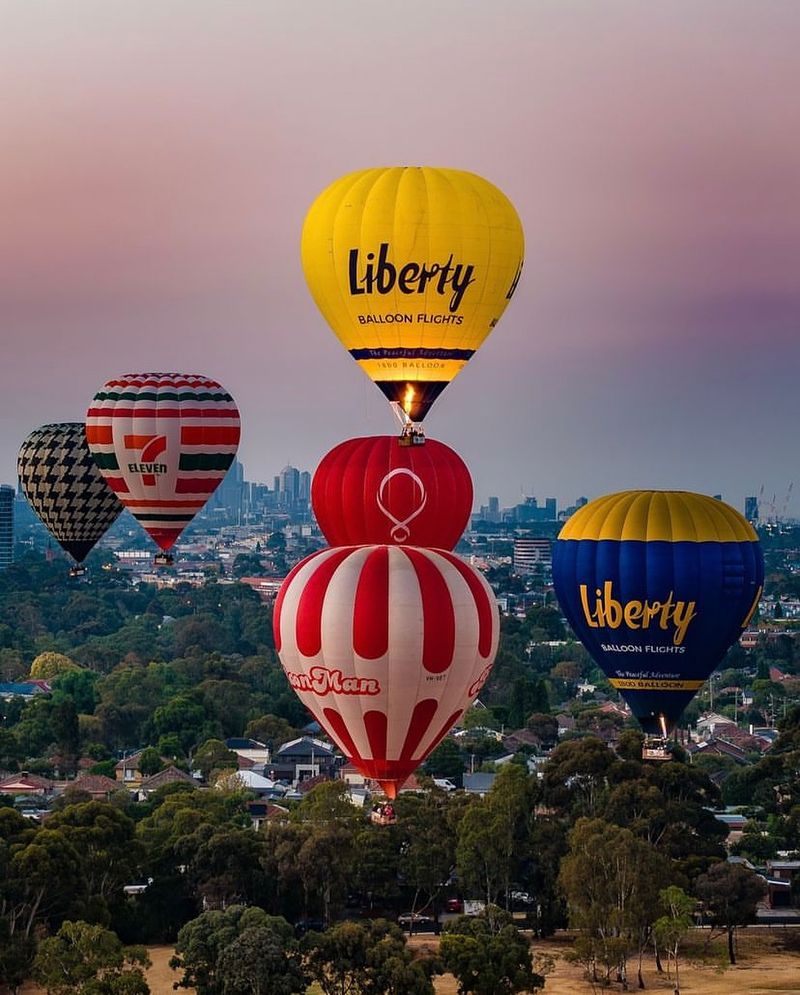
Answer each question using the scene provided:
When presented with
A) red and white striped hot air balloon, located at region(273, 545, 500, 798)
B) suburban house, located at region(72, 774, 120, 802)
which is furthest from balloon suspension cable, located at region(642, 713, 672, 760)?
suburban house, located at region(72, 774, 120, 802)

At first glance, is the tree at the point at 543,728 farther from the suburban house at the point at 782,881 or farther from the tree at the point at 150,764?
the suburban house at the point at 782,881

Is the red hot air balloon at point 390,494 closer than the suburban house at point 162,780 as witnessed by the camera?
Yes

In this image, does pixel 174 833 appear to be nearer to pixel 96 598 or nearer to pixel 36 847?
pixel 36 847

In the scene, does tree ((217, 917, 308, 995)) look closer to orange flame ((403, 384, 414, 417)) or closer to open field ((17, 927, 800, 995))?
open field ((17, 927, 800, 995))

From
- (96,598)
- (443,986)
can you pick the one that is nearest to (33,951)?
(443,986)

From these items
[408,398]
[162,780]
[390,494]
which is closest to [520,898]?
[390,494]

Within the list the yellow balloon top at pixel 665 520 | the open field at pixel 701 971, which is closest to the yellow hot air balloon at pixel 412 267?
the yellow balloon top at pixel 665 520

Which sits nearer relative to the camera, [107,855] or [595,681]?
[107,855]
